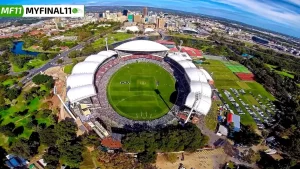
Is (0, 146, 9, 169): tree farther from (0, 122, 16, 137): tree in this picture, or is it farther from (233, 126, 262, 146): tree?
(233, 126, 262, 146): tree

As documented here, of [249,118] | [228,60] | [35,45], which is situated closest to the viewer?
[249,118]

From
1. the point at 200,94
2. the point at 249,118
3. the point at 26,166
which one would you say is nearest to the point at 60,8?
the point at 26,166

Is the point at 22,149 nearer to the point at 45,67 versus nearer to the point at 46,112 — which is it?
the point at 46,112

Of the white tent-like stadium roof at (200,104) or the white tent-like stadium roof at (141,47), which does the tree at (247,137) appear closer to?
the white tent-like stadium roof at (200,104)

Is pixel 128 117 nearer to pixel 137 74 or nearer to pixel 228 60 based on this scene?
pixel 137 74

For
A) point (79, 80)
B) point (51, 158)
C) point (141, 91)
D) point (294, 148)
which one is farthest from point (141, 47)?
point (294, 148)

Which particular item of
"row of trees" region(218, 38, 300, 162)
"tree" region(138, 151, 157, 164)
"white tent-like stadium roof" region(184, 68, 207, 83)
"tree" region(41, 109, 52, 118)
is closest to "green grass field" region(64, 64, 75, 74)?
"tree" region(41, 109, 52, 118)
